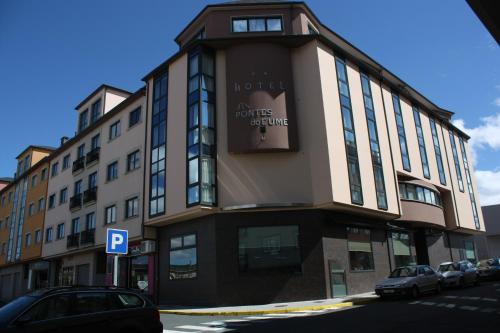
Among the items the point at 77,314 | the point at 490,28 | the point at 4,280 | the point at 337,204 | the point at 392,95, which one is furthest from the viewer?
the point at 4,280

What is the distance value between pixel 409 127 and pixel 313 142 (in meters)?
12.7

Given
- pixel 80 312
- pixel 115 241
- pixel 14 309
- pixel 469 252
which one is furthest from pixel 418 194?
pixel 14 309

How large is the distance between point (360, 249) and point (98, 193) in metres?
18.3

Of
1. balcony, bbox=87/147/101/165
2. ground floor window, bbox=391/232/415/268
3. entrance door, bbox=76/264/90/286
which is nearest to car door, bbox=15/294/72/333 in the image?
ground floor window, bbox=391/232/415/268

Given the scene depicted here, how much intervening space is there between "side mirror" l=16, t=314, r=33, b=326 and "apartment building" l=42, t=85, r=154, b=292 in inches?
683

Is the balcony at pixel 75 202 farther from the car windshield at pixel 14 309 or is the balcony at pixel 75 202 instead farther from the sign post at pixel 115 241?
the car windshield at pixel 14 309

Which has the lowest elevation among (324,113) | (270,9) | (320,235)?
(320,235)

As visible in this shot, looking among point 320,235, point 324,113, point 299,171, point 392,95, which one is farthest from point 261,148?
point 392,95

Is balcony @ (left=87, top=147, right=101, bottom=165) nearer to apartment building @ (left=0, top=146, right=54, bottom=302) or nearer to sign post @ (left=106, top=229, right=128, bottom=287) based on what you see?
apartment building @ (left=0, top=146, right=54, bottom=302)

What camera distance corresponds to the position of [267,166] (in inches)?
816

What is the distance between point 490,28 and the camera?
10.2 m

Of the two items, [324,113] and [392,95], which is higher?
[392,95]

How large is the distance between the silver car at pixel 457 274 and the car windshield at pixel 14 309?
68.7 feet

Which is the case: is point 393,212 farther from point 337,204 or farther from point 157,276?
point 157,276
